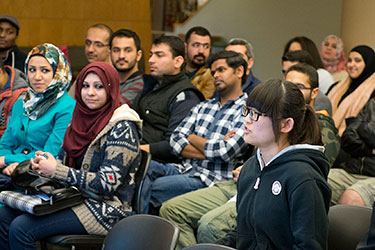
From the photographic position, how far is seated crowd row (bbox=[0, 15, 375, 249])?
1.95 meters

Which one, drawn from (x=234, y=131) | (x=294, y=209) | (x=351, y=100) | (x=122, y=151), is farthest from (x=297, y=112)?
(x=351, y=100)

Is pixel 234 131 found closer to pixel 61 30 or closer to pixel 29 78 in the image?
pixel 29 78

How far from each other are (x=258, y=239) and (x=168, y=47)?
2.34 m

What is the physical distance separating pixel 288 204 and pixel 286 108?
33 centimetres

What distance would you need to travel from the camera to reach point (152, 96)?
3.93 meters

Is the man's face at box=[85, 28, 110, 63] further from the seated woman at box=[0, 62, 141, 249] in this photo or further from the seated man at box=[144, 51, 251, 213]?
the seated woman at box=[0, 62, 141, 249]

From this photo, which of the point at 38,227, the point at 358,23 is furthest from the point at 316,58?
the point at 38,227

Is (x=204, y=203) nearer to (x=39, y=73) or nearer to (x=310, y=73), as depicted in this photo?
(x=310, y=73)

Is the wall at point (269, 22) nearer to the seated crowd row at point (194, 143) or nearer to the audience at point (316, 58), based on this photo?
the audience at point (316, 58)

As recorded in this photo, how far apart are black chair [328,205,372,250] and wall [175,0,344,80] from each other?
5.65m

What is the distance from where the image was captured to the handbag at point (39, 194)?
8.74ft

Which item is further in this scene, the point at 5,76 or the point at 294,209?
the point at 5,76

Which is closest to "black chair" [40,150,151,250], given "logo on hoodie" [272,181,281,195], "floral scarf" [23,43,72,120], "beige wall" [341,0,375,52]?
"floral scarf" [23,43,72,120]

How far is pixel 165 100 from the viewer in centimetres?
381
